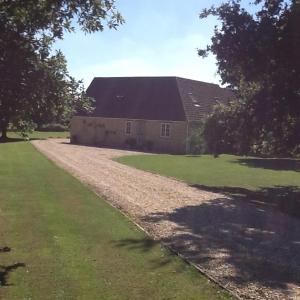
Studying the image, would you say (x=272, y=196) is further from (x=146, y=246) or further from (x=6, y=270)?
(x=6, y=270)

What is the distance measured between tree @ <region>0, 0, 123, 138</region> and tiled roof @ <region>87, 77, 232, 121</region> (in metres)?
40.6

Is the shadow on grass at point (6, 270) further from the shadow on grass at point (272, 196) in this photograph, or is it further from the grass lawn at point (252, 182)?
the grass lawn at point (252, 182)

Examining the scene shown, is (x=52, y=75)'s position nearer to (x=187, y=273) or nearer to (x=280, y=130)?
(x=187, y=273)

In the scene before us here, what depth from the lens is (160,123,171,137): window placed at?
5053 cm

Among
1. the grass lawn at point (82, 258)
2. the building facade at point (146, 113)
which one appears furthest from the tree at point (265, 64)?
the building facade at point (146, 113)

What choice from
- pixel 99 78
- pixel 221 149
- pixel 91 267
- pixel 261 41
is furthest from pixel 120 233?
pixel 99 78

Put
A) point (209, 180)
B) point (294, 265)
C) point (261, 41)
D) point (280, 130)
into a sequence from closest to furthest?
1. point (294, 265)
2. point (261, 41)
3. point (280, 130)
4. point (209, 180)

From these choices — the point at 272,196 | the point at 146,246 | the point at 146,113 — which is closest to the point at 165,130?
the point at 146,113

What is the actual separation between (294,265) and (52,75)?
510 cm

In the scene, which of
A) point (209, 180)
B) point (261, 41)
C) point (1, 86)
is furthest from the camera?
point (209, 180)

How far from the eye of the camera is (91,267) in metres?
8.34

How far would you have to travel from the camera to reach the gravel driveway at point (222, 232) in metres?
8.06

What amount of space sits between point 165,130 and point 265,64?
31.9 m

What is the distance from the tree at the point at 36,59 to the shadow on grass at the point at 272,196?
907 centimetres
